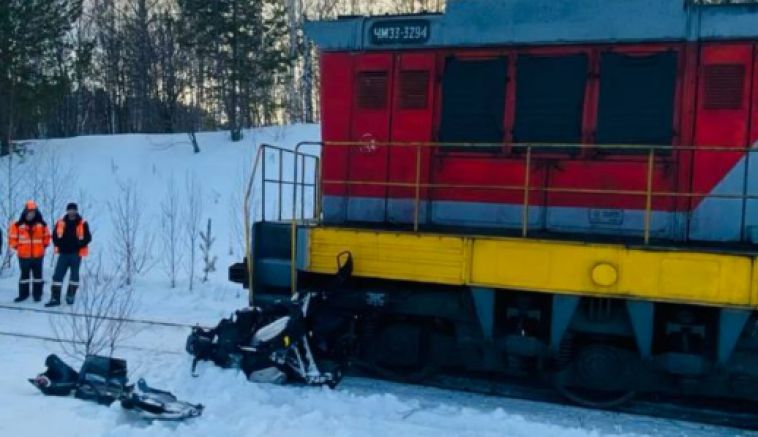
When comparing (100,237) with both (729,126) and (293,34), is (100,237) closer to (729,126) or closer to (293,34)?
(293,34)

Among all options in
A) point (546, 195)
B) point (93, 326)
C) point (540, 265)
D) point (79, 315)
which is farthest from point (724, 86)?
Answer: point (79, 315)

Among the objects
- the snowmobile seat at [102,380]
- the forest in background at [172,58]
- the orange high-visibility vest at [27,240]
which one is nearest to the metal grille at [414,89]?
the snowmobile seat at [102,380]

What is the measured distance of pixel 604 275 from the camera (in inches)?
215

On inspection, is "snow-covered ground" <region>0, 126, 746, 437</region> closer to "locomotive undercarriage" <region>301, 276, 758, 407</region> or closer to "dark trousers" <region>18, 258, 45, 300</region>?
"locomotive undercarriage" <region>301, 276, 758, 407</region>

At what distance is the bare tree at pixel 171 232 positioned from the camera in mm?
13545

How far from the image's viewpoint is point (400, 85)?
685 cm

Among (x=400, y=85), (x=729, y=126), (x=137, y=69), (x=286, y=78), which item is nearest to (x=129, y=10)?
(x=137, y=69)

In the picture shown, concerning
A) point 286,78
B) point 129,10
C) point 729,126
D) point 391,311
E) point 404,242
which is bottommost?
point 391,311

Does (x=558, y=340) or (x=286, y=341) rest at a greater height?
(x=558, y=340)

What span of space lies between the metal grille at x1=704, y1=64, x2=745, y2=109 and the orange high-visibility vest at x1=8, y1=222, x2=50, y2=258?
31.5ft

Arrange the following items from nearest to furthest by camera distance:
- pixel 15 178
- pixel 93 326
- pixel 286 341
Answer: pixel 286 341, pixel 93 326, pixel 15 178

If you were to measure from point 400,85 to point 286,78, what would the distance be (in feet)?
73.0

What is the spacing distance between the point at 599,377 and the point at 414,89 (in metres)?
3.25

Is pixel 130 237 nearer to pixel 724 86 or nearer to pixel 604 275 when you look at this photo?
pixel 604 275
